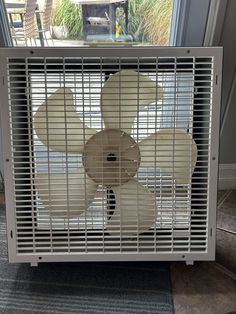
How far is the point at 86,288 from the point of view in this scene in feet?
4.84

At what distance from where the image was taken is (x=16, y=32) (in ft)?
6.32

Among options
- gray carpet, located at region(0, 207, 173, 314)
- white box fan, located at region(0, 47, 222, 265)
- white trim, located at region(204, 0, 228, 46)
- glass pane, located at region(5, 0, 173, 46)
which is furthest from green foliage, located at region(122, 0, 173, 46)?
gray carpet, located at region(0, 207, 173, 314)

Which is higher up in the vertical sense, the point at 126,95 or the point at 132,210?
the point at 126,95

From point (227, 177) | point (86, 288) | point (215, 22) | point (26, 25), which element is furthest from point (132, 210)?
point (227, 177)

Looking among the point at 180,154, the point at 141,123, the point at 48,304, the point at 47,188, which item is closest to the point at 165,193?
the point at 180,154

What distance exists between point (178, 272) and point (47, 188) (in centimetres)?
59

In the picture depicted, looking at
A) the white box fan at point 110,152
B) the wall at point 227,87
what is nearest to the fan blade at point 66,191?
the white box fan at point 110,152

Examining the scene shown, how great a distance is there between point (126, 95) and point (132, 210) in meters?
0.39

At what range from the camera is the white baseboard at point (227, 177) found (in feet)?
7.86

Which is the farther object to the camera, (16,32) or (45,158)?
(16,32)

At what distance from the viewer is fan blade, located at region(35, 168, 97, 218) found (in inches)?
55.1

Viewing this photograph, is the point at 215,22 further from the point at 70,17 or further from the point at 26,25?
the point at 26,25

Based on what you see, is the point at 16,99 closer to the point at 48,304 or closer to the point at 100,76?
the point at 100,76

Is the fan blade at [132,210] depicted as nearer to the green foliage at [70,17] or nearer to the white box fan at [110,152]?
the white box fan at [110,152]
